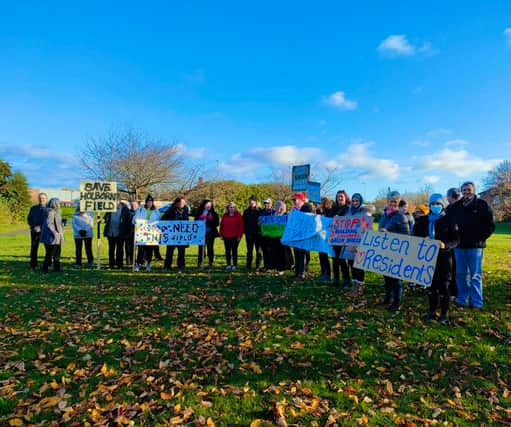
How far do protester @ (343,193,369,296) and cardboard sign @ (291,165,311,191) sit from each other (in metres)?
3.39

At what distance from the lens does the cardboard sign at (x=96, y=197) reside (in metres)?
11.5

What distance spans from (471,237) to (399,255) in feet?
4.69

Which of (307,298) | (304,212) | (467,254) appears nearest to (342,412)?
(307,298)

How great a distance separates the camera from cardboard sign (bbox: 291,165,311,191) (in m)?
11.5

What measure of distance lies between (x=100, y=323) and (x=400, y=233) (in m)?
5.97

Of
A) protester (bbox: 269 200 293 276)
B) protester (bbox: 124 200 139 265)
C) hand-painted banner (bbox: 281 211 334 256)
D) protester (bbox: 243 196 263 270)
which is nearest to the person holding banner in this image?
hand-painted banner (bbox: 281 211 334 256)

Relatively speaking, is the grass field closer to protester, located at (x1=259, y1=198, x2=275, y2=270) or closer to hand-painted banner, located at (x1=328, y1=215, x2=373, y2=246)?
hand-painted banner, located at (x1=328, y1=215, x2=373, y2=246)

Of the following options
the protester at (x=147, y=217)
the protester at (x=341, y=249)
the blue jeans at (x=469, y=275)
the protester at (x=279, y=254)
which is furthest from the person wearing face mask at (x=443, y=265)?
the protester at (x=147, y=217)

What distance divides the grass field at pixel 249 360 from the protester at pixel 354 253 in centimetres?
25

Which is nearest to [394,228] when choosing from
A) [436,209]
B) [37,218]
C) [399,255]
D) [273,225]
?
[399,255]

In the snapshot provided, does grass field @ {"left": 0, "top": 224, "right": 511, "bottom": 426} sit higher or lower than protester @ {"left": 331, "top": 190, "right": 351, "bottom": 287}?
lower

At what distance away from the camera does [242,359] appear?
4.82m

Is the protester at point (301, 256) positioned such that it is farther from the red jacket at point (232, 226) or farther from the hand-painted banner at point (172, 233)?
the hand-painted banner at point (172, 233)

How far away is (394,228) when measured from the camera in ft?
23.0
